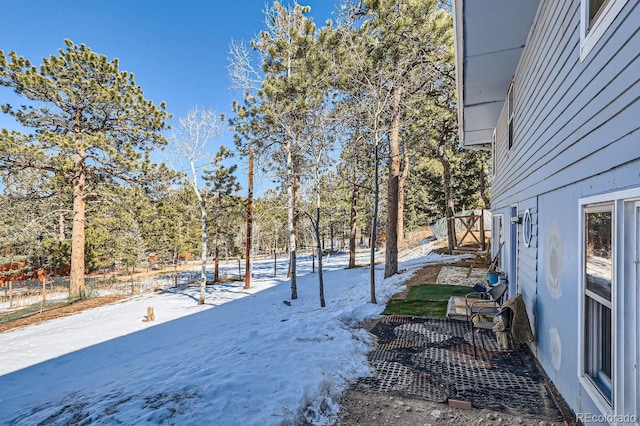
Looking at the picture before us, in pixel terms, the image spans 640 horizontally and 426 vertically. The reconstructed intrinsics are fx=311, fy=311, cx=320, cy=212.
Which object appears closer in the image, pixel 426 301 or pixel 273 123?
pixel 426 301

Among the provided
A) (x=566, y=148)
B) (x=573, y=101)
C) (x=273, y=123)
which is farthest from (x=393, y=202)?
(x=573, y=101)

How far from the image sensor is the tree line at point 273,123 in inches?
359

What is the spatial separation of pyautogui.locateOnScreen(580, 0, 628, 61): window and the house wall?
0.06m

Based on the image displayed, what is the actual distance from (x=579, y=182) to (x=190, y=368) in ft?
15.7

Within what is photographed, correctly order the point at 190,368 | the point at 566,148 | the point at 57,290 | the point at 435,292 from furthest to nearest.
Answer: the point at 57,290 < the point at 435,292 < the point at 190,368 < the point at 566,148

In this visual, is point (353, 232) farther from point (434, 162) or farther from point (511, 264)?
point (511, 264)

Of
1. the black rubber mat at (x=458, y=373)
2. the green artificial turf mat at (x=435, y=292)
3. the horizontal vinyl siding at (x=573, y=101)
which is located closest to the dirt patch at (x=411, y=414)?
the black rubber mat at (x=458, y=373)

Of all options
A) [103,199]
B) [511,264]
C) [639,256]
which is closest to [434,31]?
[511,264]

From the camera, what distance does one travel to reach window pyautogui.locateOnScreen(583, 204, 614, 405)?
6.98 feet

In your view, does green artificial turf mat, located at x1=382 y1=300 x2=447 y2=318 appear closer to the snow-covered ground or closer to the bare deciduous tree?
the snow-covered ground

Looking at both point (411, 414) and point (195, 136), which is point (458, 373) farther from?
point (195, 136)

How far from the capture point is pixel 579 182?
261cm

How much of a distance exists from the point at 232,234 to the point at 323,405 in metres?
18.1
